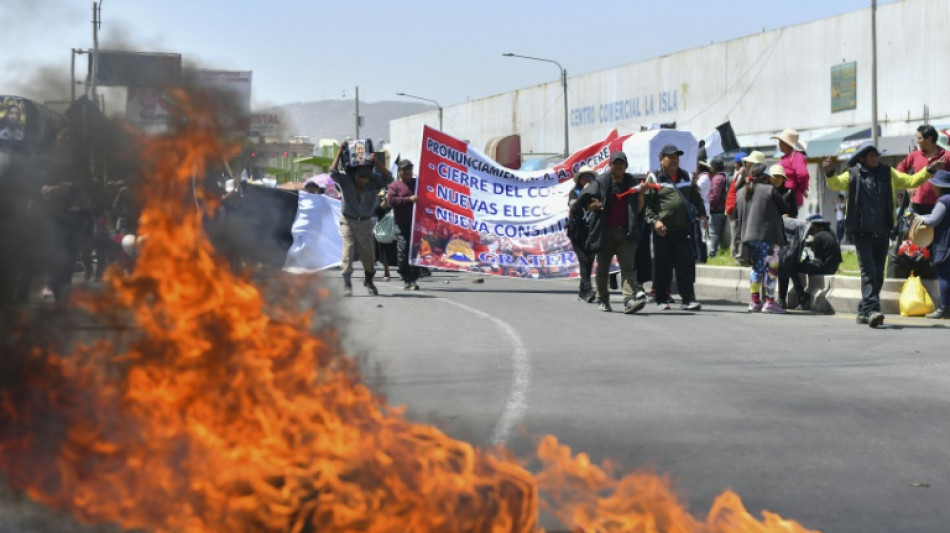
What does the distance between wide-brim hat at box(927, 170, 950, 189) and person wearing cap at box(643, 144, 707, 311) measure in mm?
2674

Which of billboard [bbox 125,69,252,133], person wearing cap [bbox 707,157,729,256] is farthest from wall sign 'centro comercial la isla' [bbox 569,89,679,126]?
billboard [bbox 125,69,252,133]

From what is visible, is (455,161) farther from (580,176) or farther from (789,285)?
(789,285)

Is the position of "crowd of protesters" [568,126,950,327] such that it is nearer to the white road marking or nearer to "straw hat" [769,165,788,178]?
"straw hat" [769,165,788,178]

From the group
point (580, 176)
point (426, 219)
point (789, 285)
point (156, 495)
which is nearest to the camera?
point (156, 495)

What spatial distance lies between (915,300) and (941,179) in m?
1.30

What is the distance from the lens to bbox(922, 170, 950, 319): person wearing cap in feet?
43.8

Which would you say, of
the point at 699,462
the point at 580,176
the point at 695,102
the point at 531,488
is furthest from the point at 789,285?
the point at 695,102

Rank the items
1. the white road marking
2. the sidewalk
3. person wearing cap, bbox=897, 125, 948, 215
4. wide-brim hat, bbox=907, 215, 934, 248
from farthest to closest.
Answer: the sidewalk
person wearing cap, bbox=897, 125, 948, 215
wide-brim hat, bbox=907, 215, 934, 248
the white road marking

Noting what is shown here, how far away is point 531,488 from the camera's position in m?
4.11

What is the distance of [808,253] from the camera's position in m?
15.4

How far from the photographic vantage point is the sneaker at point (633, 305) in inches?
555

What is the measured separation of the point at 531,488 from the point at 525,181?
16.2 metres

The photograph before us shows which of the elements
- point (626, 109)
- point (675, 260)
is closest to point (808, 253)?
point (675, 260)

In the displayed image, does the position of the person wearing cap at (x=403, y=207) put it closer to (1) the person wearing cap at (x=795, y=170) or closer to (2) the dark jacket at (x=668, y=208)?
(2) the dark jacket at (x=668, y=208)
